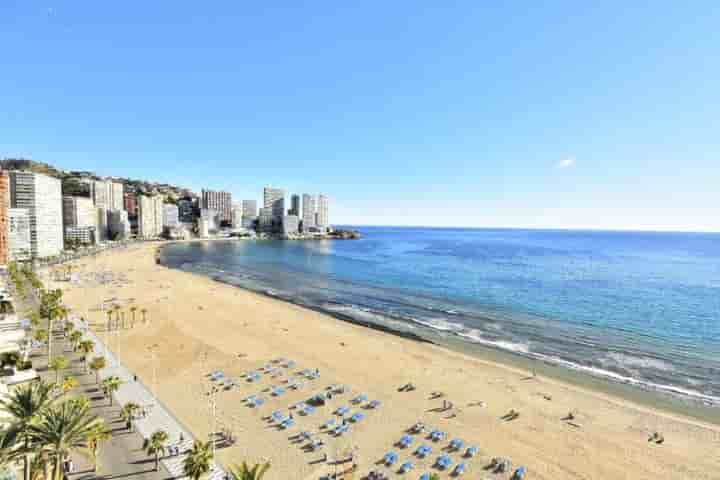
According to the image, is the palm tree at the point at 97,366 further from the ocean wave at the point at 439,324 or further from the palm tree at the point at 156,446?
the ocean wave at the point at 439,324

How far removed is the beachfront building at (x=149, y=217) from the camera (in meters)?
173

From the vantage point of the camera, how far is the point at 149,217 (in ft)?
591

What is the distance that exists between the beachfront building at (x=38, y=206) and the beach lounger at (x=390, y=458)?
106 m

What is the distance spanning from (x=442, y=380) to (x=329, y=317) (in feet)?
71.1

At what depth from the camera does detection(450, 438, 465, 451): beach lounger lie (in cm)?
1864

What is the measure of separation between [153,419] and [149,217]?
18986 cm

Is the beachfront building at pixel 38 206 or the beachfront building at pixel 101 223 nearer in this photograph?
the beachfront building at pixel 38 206

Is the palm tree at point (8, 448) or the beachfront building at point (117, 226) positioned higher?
the beachfront building at point (117, 226)

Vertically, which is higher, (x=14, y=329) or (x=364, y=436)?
(x=14, y=329)

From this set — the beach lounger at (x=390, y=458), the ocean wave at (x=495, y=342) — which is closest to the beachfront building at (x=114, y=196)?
the ocean wave at (x=495, y=342)

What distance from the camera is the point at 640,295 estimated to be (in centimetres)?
5778

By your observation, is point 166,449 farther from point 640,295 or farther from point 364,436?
point 640,295

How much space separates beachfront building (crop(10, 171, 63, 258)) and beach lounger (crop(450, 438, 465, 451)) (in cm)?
10849

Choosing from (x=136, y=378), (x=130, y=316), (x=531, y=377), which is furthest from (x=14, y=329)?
(x=531, y=377)
